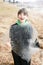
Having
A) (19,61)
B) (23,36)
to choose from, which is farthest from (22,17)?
(19,61)

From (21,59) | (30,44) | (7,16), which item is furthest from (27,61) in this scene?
(7,16)

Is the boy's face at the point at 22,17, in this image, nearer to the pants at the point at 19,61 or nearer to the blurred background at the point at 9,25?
the blurred background at the point at 9,25

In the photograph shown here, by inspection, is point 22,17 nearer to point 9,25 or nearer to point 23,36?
point 23,36

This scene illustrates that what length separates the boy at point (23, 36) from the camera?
3.06 metres

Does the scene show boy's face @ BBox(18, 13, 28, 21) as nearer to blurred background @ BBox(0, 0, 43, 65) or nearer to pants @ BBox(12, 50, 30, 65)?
blurred background @ BBox(0, 0, 43, 65)

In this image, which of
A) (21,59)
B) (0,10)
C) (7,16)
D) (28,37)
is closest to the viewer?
(28,37)

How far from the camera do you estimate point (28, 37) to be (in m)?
3.05

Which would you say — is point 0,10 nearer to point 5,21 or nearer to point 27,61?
point 5,21

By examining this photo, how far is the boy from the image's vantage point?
121 inches

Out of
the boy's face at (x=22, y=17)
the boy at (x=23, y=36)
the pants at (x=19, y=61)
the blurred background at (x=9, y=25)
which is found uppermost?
the boy's face at (x=22, y=17)

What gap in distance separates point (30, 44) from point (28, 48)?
67mm

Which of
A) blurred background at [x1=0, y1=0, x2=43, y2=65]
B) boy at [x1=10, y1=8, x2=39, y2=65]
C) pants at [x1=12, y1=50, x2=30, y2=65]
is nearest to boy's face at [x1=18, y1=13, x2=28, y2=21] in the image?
boy at [x1=10, y1=8, x2=39, y2=65]

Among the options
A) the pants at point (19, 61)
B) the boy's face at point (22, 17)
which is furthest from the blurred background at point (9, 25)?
the boy's face at point (22, 17)

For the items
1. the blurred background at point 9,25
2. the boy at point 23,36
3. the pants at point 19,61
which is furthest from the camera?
the blurred background at point 9,25
